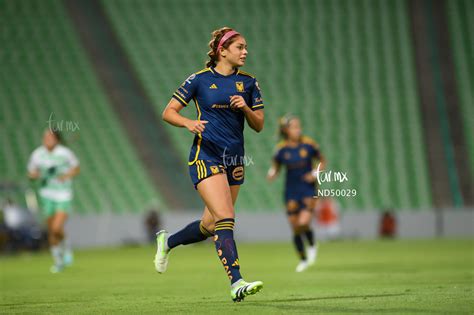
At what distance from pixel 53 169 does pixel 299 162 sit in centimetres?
409

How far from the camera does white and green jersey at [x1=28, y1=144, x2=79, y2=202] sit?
1516cm

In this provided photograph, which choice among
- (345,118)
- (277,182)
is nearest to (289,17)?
(345,118)

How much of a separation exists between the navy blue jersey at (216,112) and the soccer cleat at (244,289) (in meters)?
1.19

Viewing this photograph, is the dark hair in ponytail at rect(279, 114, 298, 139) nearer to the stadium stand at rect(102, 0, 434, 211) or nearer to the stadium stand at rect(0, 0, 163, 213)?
the stadium stand at rect(0, 0, 163, 213)

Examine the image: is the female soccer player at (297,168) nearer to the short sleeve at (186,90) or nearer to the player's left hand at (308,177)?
the player's left hand at (308,177)

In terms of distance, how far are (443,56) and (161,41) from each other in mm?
9780

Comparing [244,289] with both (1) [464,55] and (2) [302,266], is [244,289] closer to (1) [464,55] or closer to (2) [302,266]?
(2) [302,266]

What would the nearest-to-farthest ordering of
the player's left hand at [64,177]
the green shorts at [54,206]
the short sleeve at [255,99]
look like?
1. the short sleeve at [255,99]
2. the player's left hand at [64,177]
3. the green shorts at [54,206]

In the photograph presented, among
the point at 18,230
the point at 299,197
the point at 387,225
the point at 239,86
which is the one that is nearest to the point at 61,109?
the point at 18,230

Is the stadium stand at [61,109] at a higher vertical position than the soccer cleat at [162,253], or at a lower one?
higher

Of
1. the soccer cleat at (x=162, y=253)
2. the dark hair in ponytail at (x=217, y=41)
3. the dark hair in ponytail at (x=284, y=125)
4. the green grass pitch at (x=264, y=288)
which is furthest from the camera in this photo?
the dark hair in ponytail at (x=284, y=125)

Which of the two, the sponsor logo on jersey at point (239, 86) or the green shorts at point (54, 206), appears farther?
the green shorts at point (54, 206)

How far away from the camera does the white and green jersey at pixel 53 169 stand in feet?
49.8

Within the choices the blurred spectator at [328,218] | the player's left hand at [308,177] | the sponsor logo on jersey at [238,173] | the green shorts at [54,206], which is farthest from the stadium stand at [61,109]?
the sponsor logo on jersey at [238,173]
